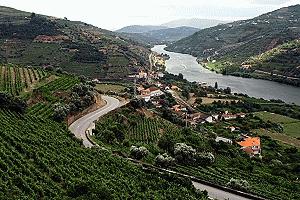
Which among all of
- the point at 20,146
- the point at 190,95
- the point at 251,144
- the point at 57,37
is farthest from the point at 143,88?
the point at 20,146

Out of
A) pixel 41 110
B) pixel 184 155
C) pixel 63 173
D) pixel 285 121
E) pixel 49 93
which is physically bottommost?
pixel 285 121

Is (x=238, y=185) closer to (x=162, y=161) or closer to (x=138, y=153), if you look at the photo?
(x=162, y=161)

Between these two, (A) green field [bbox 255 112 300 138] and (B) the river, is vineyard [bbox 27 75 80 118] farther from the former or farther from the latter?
(B) the river

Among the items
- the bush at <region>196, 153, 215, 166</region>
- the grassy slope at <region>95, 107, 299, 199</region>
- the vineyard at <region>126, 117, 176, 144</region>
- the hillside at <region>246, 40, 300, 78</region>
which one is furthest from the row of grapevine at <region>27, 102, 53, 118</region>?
the hillside at <region>246, 40, 300, 78</region>

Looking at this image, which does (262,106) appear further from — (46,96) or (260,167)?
(46,96)

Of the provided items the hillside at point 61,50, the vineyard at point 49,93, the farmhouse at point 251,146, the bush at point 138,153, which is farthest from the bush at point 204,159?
the hillside at point 61,50

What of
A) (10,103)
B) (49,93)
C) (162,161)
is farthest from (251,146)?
(10,103)
